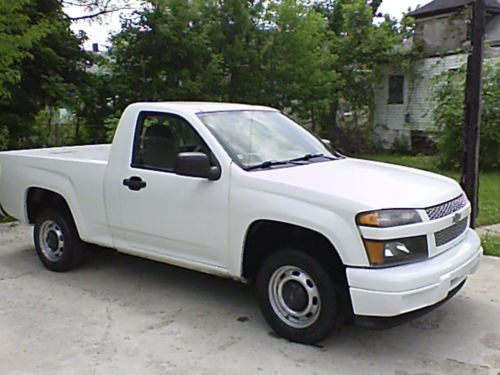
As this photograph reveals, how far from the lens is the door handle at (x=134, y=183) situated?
5.29 m

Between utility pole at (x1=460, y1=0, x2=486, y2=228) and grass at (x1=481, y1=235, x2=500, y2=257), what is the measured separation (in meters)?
0.32

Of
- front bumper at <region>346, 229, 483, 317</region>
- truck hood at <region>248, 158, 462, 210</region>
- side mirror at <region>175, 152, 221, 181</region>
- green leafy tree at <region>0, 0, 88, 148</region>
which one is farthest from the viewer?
green leafy tree at <region>0, 0, 88, 148</region>

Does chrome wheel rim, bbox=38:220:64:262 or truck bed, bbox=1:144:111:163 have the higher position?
truck bed, bbox=1:144:111:163

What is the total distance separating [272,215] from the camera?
440 cm

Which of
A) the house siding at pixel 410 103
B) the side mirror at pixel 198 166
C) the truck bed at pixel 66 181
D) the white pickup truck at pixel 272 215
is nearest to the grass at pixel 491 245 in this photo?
the white pickup truck at pixel 272 215

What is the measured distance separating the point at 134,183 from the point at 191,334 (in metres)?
1.52

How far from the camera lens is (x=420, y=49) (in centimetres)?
1998

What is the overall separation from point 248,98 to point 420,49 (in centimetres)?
782

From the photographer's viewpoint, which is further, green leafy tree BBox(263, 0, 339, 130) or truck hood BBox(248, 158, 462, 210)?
green leafy tree BBox(263, 0, 339, 130)

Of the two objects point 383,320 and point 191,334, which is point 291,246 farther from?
point 191,334

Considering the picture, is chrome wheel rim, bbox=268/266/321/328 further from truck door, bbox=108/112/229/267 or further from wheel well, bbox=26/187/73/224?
wheel well, bbox=26/187/73/224

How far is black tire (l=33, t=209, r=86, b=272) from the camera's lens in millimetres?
6117

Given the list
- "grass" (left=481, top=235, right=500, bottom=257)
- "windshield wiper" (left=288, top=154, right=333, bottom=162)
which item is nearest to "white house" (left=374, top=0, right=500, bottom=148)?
"grass" (left=481, top=235, right=500, bottom=257)

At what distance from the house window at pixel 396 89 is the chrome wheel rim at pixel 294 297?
1706 centimetres
